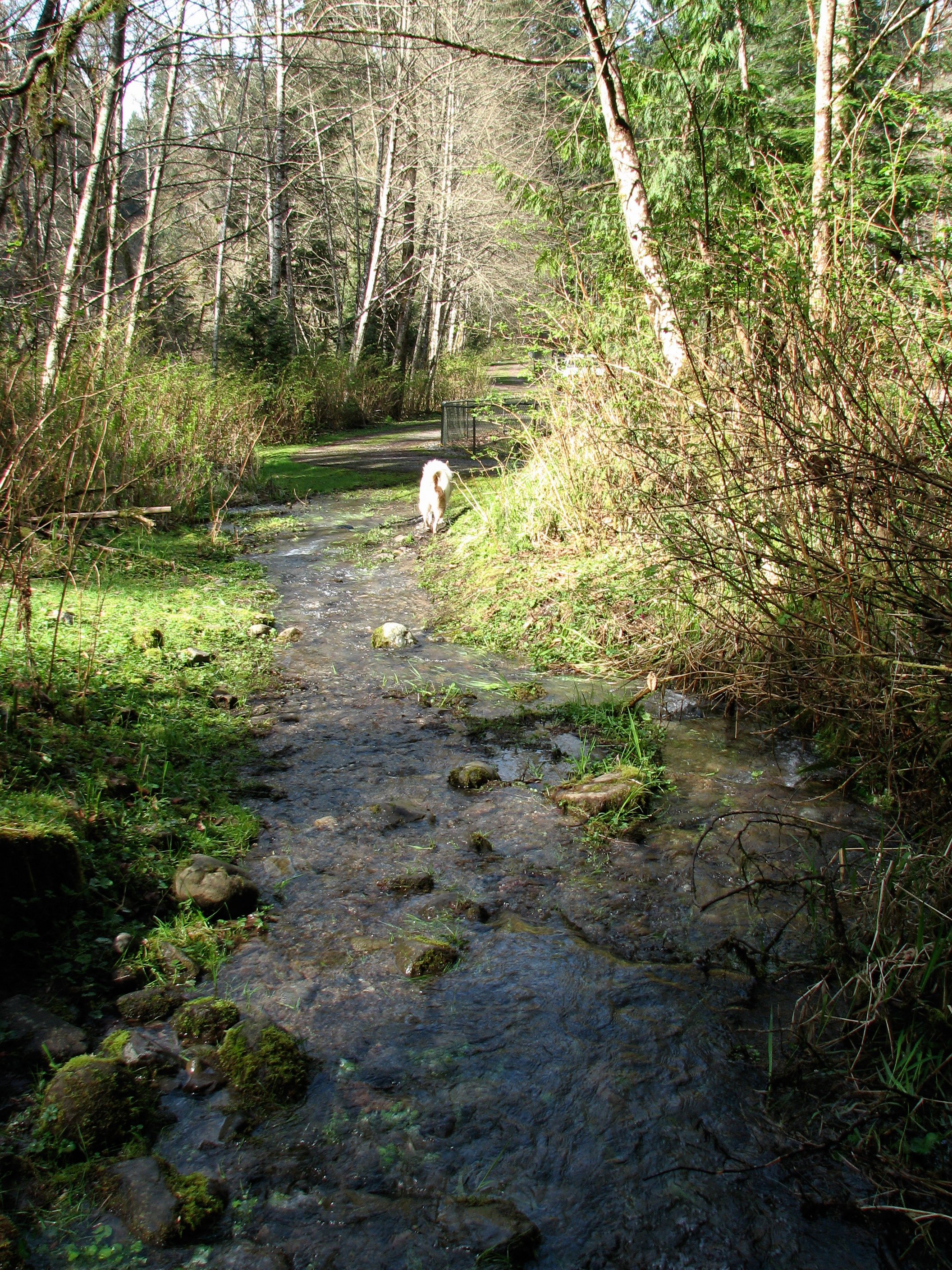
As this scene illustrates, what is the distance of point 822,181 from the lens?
15.7 ft

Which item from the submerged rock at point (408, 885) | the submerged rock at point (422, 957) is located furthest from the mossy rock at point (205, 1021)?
the submerged rock at point (408, 885)

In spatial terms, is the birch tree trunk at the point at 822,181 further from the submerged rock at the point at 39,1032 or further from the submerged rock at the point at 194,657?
the submerged rock at the point at 194,657

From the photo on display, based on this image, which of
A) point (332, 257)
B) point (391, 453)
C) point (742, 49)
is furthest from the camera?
point (332, 257)

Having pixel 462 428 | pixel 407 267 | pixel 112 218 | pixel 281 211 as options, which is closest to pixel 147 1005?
pixel 112 218

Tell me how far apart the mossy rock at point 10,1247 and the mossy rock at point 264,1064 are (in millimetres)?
623

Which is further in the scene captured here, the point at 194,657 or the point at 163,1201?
the point at 194,657

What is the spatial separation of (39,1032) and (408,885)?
1377 mm

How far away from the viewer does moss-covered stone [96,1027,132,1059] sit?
2.58m

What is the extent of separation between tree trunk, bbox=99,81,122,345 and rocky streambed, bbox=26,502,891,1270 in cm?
385

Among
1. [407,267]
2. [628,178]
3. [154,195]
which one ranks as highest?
[407,267]

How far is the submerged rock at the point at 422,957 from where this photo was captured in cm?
307

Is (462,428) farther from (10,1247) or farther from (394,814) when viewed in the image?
(10,1247)

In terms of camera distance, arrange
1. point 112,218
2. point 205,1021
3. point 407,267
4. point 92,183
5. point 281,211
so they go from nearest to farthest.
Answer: point 205,1021 → point 92,183 → point 112,218 → point 281,211 → point 407,267

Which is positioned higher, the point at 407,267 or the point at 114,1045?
the point at 407,267
